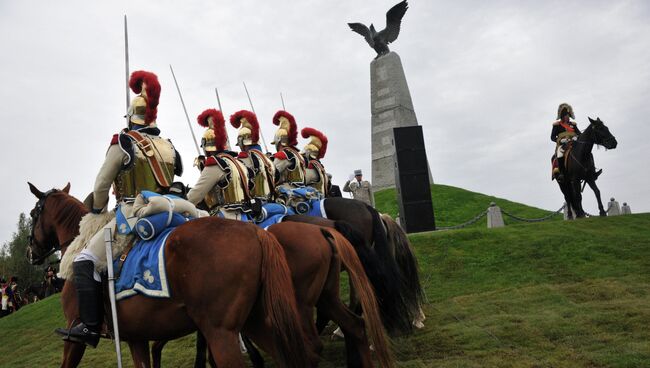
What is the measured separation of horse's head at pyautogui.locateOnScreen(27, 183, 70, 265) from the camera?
21.6 ft

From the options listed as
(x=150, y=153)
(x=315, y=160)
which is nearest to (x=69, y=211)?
(x=150, y=153)

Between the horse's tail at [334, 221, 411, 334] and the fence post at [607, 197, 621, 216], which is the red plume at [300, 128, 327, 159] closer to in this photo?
the horse's tail at [334, 221, 411, 334]

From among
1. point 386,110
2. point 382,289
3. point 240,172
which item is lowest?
point 382,289

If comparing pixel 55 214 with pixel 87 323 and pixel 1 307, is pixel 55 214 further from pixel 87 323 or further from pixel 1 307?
pixel 1 307

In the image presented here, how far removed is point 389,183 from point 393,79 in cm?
674

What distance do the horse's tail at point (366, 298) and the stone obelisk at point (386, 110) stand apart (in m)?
27.3

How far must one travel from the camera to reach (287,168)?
945cm

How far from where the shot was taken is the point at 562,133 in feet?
52.4

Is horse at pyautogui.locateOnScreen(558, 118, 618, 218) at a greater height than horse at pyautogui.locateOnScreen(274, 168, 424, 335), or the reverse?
horse at pyautogui.locateOnScreen(558, 118, 618, 218)

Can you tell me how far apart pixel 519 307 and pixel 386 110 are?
25.3 m

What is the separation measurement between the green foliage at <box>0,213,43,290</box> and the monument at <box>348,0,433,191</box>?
89.4 ft

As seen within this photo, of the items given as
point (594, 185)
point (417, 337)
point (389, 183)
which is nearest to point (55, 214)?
point (417, 337)

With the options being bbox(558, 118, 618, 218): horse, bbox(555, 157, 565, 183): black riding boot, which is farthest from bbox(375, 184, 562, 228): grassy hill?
bbox(558, 118, 618, 218): horse

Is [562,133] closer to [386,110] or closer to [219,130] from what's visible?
[219,130]
